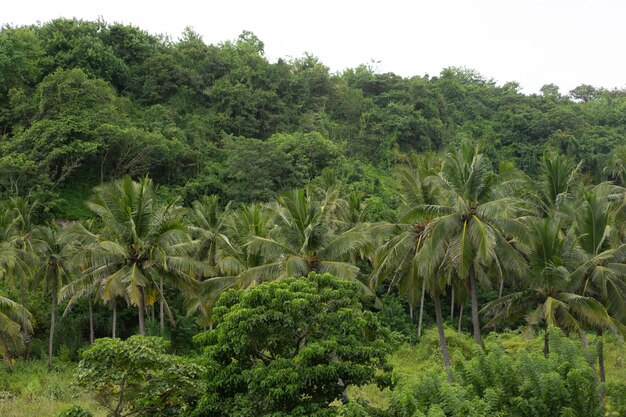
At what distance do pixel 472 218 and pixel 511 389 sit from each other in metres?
7.77

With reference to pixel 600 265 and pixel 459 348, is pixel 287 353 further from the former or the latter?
pixel 459 348

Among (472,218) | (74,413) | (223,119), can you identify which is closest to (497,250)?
(472,218)

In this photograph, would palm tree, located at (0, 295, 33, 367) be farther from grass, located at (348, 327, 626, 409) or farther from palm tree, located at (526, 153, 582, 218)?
palm tree, located at (526, 153, 582, 218)

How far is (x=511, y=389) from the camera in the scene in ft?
38.8

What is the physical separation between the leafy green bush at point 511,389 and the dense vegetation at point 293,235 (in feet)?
0.15

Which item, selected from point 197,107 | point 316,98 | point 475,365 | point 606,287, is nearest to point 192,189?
point 197,107

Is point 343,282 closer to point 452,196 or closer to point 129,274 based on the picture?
point 452,196

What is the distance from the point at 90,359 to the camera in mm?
12797

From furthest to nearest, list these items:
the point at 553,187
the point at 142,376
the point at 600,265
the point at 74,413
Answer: the point at 553,187 → the point at 600,265 → the point at 142,376 → the point at 74,413

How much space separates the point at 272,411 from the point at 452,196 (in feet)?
32.7

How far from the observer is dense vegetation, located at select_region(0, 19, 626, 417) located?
12625mm

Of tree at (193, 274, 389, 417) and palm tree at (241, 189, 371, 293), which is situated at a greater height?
palm tree at (241, 189, 371, 293)

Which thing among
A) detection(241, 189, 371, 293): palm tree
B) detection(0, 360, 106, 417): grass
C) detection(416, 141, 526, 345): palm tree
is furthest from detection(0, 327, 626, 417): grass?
detection(241, 189, 371, 293): palm tree

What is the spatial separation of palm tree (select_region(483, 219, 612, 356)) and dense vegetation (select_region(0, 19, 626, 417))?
0.08 meters
